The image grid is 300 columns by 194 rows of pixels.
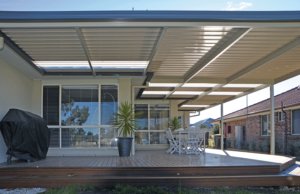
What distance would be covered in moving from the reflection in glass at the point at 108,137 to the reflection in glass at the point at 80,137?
0.16 m

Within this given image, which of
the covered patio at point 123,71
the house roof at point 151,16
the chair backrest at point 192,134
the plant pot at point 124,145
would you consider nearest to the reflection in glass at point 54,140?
the covered patio at point 123,71

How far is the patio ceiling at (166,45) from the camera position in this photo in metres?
4.95

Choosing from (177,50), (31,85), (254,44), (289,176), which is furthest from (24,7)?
(289,176)

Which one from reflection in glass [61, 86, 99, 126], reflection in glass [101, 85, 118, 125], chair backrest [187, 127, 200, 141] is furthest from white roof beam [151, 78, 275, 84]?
reflection in glass [61, 86, 99, 126]

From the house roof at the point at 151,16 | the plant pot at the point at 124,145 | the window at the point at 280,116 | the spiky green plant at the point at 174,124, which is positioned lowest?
the plant pot at the point at 124,145

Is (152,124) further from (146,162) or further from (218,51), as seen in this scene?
(218,51)

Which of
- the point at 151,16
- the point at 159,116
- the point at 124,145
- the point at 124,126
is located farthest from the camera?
the point at 159,116

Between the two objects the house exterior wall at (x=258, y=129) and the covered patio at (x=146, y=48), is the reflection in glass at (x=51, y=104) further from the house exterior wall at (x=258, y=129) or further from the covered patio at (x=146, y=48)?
the house exterior wall at (x=258, y=129)

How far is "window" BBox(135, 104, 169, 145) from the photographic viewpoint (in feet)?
45.6

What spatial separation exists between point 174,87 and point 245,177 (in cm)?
643

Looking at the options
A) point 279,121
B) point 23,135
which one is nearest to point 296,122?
point 279,121

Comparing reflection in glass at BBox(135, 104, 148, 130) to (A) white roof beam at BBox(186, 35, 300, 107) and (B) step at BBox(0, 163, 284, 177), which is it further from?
(B) step at BBox(0, 163, 284, 177)

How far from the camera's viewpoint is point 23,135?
6.99 m

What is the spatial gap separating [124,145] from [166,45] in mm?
3469
